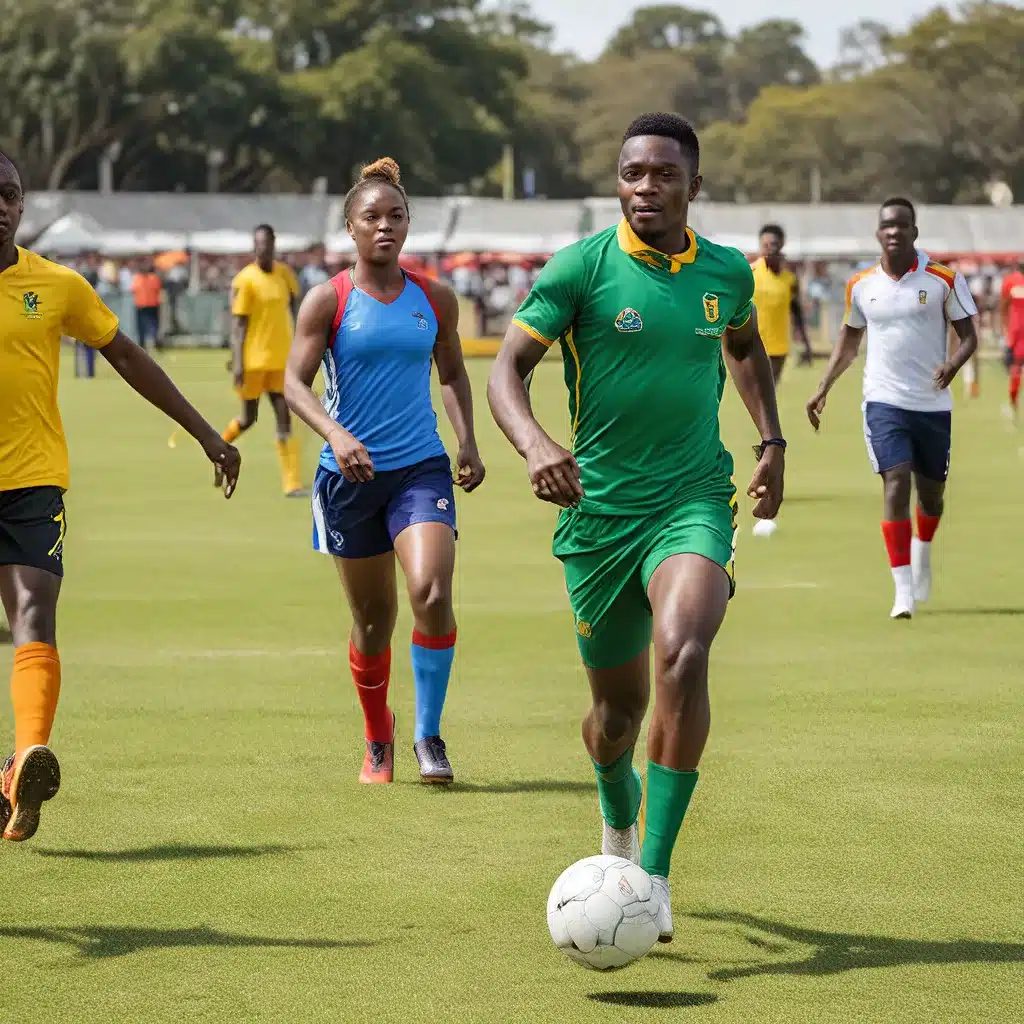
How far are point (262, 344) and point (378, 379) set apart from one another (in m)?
11.0

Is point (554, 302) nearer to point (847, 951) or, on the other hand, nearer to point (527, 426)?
point (527, 426)

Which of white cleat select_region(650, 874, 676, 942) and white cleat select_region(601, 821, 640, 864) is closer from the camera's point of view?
white cleat select_region(650, 874, 676, 942)

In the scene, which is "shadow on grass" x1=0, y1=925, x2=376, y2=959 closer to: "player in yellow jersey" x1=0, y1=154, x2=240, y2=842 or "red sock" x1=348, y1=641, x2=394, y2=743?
"player in yellow jersey" x1=0, y1=154, x2=240, y2=842

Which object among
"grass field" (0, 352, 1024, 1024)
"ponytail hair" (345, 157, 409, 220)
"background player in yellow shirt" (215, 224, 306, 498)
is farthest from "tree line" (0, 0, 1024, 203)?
"ponytail hair" (345, 157, 409, 220)

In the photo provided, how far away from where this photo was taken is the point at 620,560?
5922 mm

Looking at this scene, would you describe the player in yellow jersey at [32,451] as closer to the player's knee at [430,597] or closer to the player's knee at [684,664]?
the player's knee at [430,597]

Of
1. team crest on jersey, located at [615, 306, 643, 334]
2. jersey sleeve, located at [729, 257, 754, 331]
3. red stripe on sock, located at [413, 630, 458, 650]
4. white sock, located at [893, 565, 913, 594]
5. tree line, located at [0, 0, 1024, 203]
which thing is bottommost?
white sock, located at [893, 565, 913, 594]

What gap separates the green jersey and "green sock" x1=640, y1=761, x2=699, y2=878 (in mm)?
748

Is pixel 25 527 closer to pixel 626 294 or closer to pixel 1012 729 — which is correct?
pixel 626 294

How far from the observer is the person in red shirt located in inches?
1071

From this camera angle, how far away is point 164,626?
461 inches

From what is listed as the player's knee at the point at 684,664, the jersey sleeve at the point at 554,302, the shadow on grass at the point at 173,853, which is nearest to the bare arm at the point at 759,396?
the jersey sleeve at the point at 554,302

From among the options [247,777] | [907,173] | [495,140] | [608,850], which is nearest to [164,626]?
[247,777]

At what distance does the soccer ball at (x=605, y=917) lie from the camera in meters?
5.37
